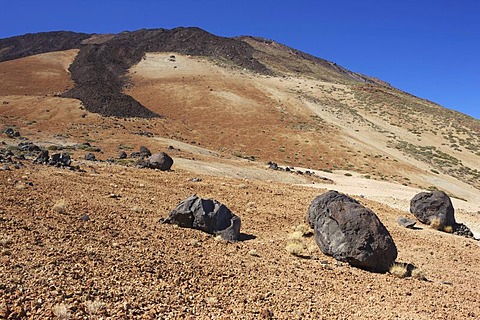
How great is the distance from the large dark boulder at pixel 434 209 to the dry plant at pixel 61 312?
18418 millimetres

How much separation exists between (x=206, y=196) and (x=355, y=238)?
8542mm

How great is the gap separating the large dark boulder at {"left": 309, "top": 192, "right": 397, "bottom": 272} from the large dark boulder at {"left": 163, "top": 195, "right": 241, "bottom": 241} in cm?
306

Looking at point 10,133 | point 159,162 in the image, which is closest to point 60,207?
point 159,162

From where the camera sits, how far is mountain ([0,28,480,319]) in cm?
726

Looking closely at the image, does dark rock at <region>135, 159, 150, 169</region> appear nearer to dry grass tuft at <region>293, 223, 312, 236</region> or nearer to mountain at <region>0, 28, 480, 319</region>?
mountain at <region>0, 28, 480, 319</region>

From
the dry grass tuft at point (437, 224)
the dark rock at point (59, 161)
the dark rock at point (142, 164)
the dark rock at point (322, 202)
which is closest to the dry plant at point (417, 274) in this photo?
the dark rock at point (322, 202)

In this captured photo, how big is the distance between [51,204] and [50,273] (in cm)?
497

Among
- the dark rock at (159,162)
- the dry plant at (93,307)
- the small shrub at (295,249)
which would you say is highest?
the dark rock at (159,162)

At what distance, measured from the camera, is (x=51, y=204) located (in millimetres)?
11164

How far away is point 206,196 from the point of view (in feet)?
60.3

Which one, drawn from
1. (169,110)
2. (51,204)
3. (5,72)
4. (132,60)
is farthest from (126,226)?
(132,60)

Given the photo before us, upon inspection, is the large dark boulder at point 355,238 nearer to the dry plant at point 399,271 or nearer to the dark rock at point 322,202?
the dry plant at point 399,271

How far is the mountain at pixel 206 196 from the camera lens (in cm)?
726

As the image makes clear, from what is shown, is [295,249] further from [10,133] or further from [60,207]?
[10,133]
